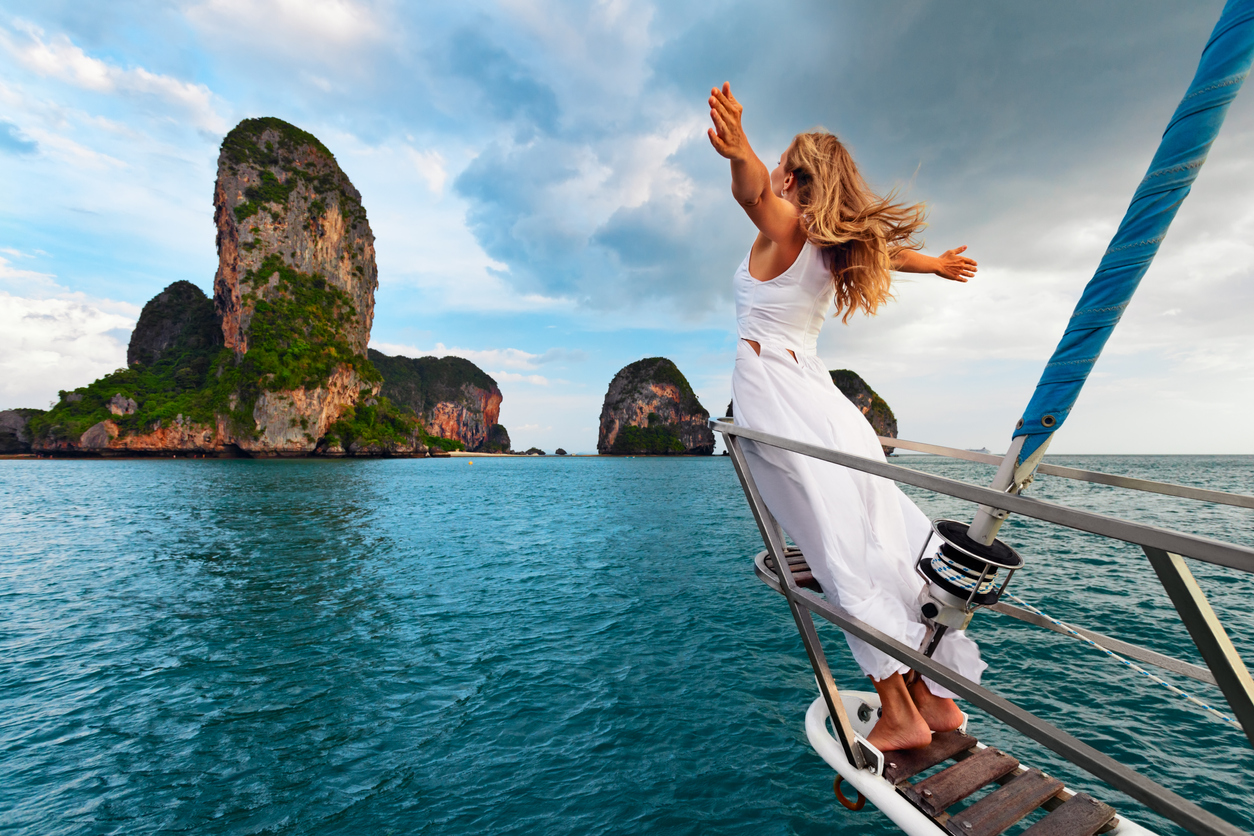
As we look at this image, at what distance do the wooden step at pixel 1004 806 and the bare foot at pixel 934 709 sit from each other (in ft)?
0.87

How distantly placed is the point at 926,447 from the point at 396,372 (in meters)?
164

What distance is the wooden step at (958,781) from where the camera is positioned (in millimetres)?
1931

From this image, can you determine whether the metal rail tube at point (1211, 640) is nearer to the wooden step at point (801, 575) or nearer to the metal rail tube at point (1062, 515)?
the metal rail tube at point (1062, 515)

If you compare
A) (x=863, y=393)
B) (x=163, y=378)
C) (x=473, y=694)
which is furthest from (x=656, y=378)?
(x=473, y=694)

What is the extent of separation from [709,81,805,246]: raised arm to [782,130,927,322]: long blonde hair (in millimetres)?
148

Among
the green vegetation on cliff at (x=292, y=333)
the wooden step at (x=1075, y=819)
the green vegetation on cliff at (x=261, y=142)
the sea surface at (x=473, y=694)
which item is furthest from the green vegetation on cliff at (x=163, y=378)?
the wooden step at (x=1075, y=819)

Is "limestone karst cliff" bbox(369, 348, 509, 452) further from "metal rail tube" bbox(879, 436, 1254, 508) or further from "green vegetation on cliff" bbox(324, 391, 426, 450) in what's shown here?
"metal rail tube" bbox(879, 436, 1254, 508)

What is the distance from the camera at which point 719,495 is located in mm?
33219

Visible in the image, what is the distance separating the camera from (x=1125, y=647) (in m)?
2.33

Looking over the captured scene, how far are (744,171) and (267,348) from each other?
281 ft

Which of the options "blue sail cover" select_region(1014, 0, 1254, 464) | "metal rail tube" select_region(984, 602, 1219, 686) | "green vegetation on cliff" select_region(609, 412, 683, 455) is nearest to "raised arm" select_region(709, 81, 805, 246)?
"blue sail cover" select_region(1014, 0, 1254, 464)

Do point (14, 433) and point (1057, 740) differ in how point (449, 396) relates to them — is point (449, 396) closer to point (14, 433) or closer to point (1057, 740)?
point (14, 433)

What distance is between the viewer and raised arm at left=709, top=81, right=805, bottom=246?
78.4 inches

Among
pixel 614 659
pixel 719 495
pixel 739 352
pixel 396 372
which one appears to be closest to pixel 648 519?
pixel 719 495
